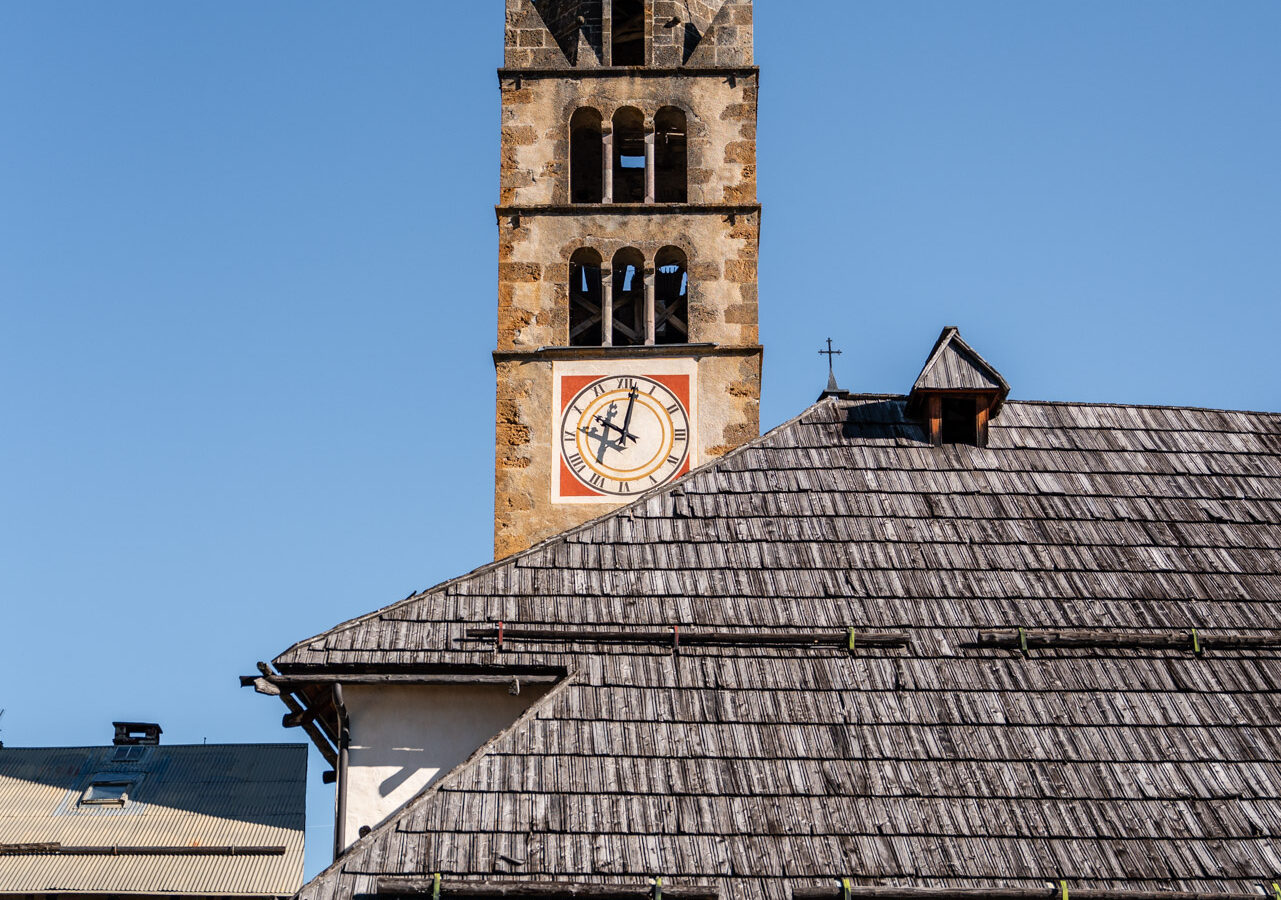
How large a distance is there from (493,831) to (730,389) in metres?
9.86

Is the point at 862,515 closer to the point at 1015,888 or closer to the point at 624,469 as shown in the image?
the point at 1015,888

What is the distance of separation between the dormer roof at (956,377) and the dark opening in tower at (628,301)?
18.6 feet

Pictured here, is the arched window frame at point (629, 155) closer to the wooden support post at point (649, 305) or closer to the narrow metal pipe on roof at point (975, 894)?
the wooden support post at point (649, 305)

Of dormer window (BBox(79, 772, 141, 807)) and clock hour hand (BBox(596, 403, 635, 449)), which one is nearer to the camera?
dormer window (BBox(79, 772, 141, 807))

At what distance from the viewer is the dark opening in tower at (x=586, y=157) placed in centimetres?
2380

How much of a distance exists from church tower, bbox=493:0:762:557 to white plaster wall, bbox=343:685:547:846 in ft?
20.8

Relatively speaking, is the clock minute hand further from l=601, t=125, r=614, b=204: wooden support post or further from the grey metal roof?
the grey metal roof

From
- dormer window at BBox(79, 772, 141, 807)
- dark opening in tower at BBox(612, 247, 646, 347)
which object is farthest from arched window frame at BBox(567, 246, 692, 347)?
dormer window at BBox(79, 772, 141, 807)

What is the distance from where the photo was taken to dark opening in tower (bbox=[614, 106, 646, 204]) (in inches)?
941

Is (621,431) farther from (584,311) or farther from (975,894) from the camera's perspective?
(975,894)

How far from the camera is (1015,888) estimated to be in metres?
12.8

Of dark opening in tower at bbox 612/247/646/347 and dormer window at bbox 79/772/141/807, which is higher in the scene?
dark opening in tower at bbox 612/247/646/347

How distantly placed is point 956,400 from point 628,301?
6.87m

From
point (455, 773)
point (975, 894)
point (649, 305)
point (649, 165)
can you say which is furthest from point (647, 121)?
point (975, 894)
